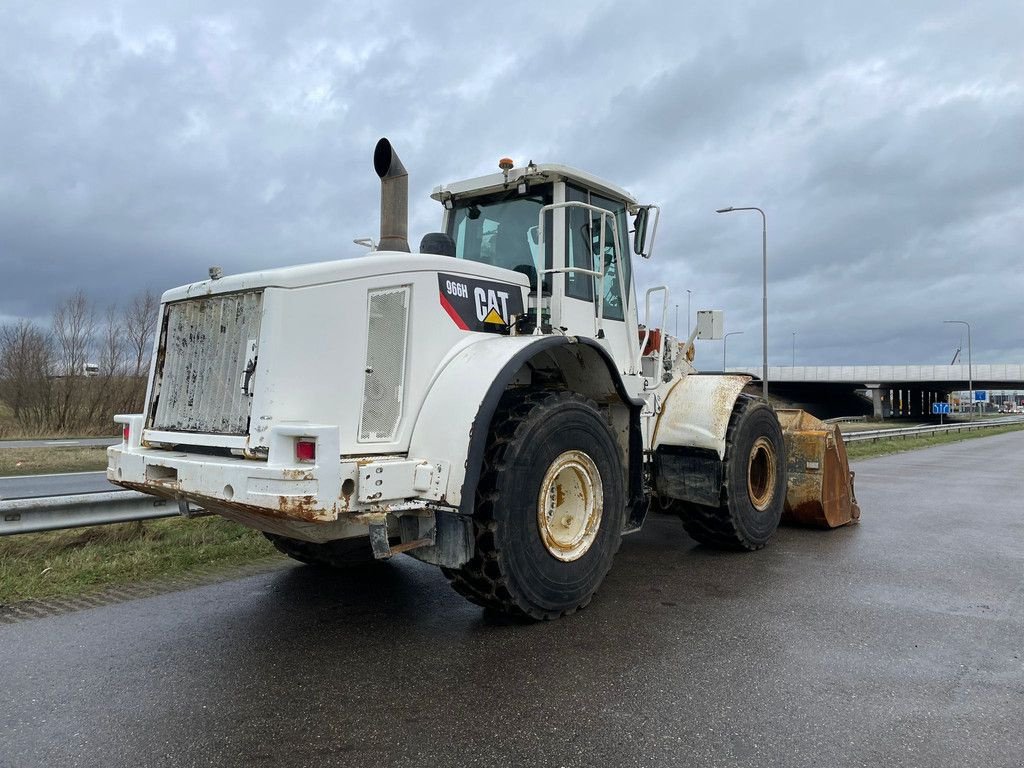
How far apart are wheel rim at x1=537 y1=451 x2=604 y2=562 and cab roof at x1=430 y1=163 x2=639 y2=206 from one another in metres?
2.08

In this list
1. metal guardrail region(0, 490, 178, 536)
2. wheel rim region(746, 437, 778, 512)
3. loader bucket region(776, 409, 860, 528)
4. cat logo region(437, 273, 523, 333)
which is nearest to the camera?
cat logo region(437, 273, 523, 333)

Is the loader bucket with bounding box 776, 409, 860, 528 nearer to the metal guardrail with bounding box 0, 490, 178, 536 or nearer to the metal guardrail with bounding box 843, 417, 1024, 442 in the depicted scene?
the metal guardrail with bounding box 0, 490, 178, 536

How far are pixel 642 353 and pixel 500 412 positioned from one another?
2.31 meters

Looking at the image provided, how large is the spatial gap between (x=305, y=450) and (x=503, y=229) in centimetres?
272

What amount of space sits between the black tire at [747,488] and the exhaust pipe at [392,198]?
3138 millimetres

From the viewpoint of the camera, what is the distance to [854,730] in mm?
2988

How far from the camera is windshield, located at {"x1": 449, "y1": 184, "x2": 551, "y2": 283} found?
211 inches

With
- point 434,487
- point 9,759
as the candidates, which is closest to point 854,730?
point 434,487

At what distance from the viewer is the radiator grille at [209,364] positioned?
3.86m

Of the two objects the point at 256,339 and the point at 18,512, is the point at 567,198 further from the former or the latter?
the point at 18,512

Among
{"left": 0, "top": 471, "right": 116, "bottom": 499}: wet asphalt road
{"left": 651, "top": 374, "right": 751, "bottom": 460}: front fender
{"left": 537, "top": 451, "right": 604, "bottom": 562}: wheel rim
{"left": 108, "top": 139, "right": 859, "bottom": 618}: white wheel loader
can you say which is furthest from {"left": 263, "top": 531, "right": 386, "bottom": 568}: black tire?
{"left": 0, "top": 471, "right": 116, "bottom": 499}: wet asphalt road

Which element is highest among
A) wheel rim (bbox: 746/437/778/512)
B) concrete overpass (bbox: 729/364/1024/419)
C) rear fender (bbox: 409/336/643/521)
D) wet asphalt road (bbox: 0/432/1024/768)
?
concrete overpass (bbox: 729/364/1024/419)

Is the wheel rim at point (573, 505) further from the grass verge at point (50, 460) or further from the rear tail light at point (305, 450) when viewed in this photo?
the grass verge at point (50, 460)

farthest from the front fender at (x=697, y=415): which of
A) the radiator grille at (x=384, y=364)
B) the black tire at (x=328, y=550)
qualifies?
the radiator grille at (x=384, y=364)
